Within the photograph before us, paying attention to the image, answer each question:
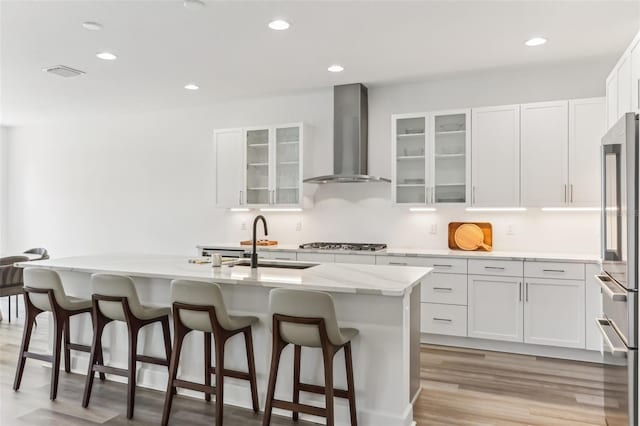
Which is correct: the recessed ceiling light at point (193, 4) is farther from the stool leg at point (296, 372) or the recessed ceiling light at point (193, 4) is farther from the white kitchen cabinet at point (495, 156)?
the white kitchen cabinet at point (495, 156)

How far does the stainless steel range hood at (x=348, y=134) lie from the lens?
5.27 metres

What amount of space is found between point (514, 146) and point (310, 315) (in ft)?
10.2

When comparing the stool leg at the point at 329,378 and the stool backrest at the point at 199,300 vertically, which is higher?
the stool backrest at the point at 199,300

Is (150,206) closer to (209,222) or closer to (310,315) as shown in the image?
(209,222)

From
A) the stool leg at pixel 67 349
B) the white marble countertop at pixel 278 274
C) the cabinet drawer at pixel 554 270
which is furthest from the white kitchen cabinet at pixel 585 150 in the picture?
the stool leg at pixel 67 349

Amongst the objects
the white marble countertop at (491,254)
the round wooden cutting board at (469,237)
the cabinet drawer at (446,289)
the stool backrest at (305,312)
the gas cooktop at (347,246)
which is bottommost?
the cabinet drawer at (446,289)

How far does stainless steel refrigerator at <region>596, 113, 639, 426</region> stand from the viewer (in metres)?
2.25

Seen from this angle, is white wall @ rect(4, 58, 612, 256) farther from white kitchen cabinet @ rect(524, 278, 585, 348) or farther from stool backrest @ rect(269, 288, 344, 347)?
stool backrest @ rect(269, 288, 344, 347)

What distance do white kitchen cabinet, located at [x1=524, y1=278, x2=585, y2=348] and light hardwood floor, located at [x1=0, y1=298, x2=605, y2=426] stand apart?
0.21 m

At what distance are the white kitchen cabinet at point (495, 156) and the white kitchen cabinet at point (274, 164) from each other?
6.59 ft

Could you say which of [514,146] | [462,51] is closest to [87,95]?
[462,51]

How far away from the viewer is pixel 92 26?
3.56 m

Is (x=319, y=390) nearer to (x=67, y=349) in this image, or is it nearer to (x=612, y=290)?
(x=612, y=290)

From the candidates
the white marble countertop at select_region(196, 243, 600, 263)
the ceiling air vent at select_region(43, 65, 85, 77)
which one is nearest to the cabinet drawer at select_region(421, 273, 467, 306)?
the white marble countertop at select_region(196, 243, 600, 263)
